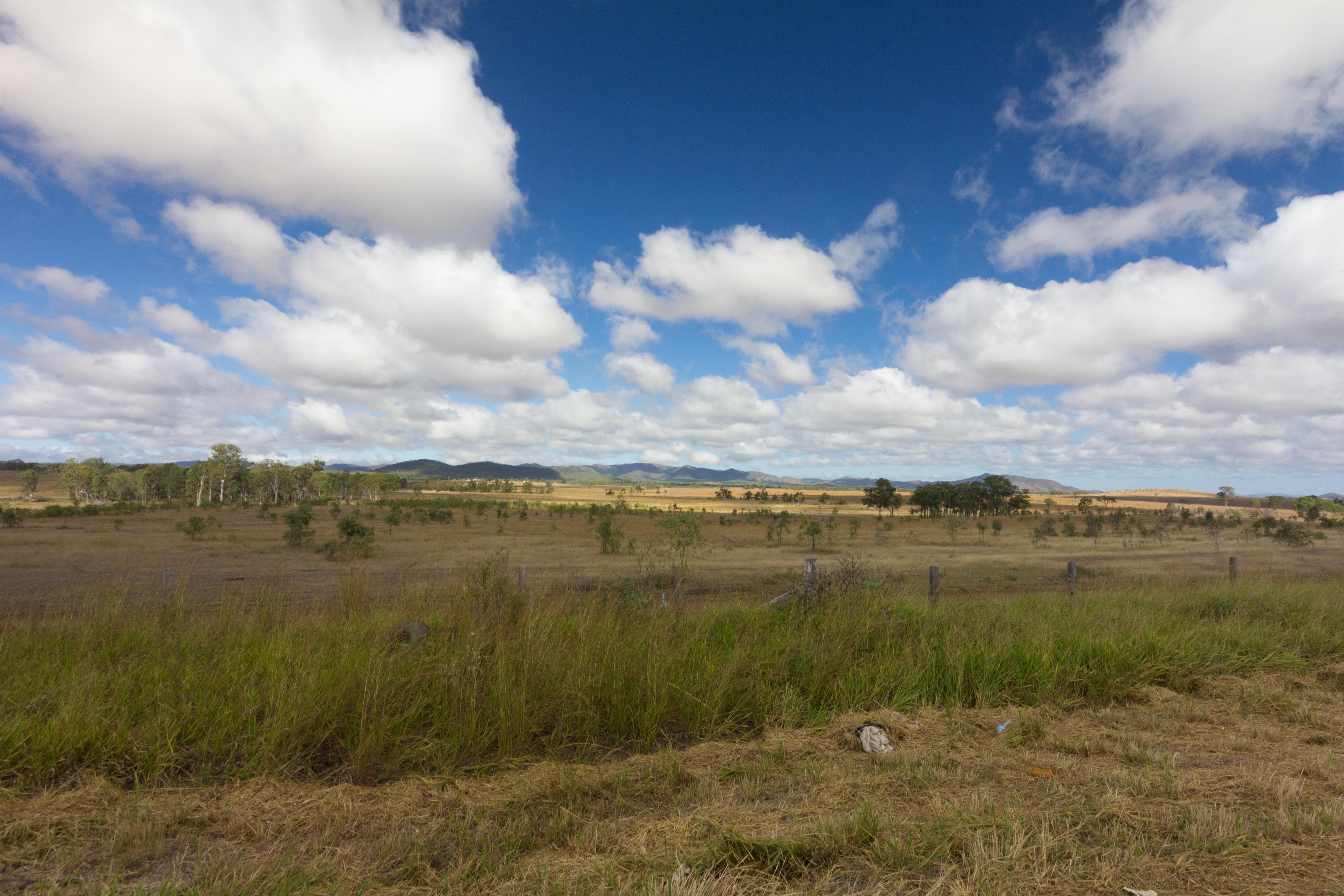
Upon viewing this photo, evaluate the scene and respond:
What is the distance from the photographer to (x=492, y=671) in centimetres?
520

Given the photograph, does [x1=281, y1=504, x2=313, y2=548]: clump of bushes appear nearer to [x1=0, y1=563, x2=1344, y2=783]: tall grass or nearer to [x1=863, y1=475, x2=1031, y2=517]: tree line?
[x1=0, y1=563, x2=1344, y2=783]: tall grass

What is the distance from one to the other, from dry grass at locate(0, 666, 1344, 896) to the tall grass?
0.33 metres

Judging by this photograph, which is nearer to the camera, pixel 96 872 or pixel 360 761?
pixel 96 872

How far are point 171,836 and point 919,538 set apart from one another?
51.1 m

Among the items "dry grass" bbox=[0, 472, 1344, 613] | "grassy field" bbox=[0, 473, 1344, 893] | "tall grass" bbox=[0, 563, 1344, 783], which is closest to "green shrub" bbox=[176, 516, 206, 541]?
"dry grass" bbox=[0, 472, 1344, 613]

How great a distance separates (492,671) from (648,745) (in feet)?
4.78

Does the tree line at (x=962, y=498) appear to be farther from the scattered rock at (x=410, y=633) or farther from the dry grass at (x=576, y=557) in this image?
the scattered rock at (x=410, y=633)

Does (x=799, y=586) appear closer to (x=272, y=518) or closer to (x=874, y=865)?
(x=874, y=865)

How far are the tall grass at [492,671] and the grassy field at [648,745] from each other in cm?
3

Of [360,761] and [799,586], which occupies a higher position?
[799,586]

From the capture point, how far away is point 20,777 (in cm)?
375

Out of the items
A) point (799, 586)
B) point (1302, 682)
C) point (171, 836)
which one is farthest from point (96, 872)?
point (1302, 682)

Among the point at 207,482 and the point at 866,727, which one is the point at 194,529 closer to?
the point at 866,727

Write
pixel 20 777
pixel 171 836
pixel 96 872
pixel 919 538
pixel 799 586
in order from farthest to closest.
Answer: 1. pixel 919 538
2. pixel 799 586
3. pixel 20 777
4. pixel 171 836
5. pixel 96 872
